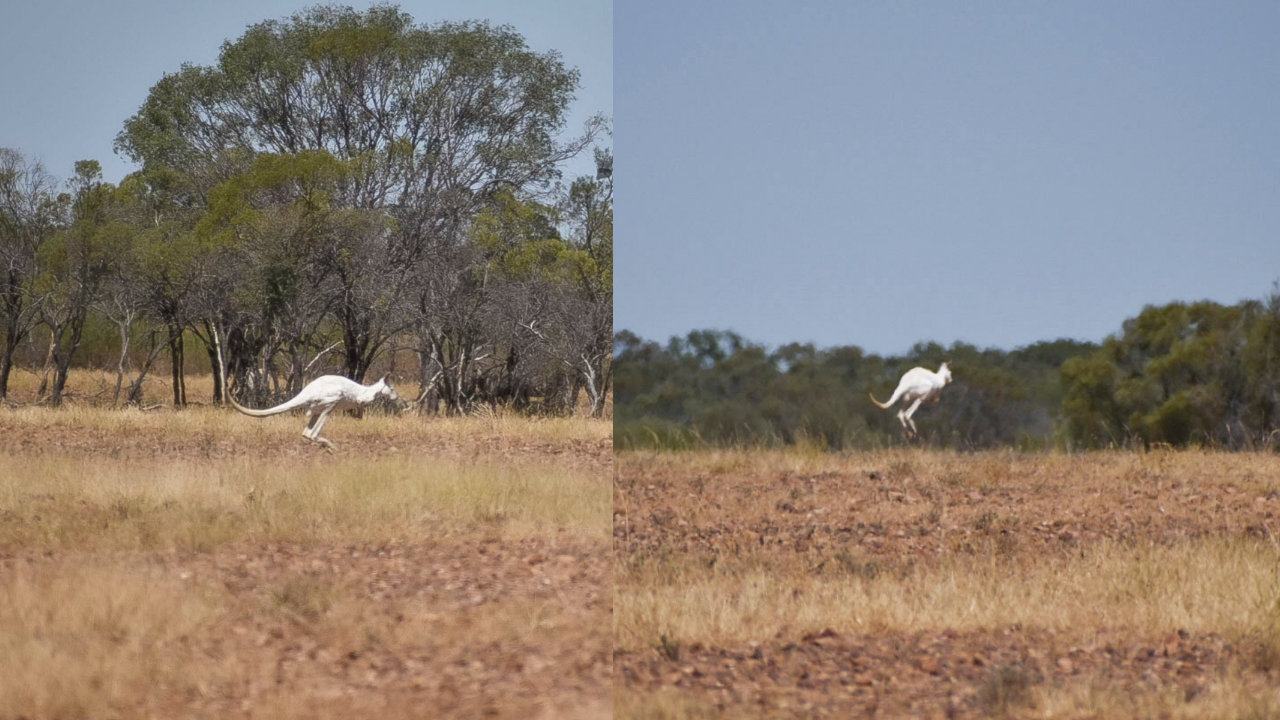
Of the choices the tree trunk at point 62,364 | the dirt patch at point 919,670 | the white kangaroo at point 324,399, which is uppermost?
the tree trunk at point 62,364

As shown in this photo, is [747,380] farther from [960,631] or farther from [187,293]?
[960,631]

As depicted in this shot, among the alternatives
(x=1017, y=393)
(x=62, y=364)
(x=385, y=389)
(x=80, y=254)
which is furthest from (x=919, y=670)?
(x=62, y=364)

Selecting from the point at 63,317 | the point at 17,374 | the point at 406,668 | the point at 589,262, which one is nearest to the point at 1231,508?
the point at 406,668

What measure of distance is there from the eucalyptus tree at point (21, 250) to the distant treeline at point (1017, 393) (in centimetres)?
810

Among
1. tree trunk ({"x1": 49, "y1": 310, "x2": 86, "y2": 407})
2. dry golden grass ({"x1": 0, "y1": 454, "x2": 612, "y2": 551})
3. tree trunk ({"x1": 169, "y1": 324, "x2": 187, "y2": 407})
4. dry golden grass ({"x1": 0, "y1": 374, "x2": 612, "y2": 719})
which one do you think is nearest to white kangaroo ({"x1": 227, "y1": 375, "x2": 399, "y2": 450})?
dry golden grass ({"x1": 0, "y1": 374, "x2": 612, "y2": 719})

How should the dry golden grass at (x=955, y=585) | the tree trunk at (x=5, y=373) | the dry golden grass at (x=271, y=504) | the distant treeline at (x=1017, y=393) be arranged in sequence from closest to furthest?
the dry golden grass at (x=955, y=585) → the dry golden grass at (x=271, y=504) → the distant treeline at (x=1017, y=393) → the tree trunk at (x=5, y=373)

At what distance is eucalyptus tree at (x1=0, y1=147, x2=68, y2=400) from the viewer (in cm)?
1733

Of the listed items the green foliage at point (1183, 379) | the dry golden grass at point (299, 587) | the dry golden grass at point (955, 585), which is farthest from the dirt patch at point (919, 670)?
the green foliage at point (1183, 379)

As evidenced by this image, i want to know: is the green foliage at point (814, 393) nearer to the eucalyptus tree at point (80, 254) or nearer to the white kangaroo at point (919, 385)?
the white kangaroo at point (919, 385)

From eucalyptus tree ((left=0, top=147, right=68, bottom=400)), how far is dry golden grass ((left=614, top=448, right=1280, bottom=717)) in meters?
10.9

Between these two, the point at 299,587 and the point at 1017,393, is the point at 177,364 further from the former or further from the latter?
the point at 299,587

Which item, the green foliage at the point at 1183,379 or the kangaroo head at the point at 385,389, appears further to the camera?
the green foliage at the point at 1183,379

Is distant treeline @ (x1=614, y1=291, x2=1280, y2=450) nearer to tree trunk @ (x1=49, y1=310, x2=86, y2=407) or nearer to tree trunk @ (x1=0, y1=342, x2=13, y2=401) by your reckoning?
tree trunk @ (x1=49, y1=310, x2=86, y2=407)

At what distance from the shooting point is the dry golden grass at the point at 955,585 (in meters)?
4.63
